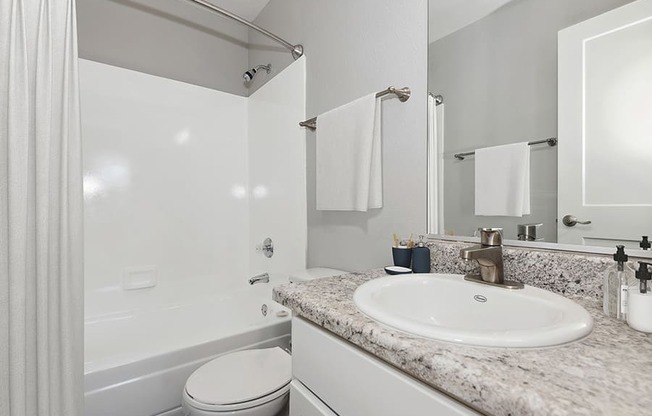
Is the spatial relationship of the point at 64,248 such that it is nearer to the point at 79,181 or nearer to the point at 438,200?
the point at 79,181

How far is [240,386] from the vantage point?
43.3 inches

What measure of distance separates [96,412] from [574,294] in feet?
5.20

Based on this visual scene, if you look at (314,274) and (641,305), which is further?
(314,274)

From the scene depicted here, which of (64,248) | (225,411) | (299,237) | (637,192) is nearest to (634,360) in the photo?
(637,192)

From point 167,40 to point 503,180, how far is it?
223 centimetres

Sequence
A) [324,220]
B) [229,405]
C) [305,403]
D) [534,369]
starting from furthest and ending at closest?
[324,220] < [229,405] < [305,403] < [534,369]

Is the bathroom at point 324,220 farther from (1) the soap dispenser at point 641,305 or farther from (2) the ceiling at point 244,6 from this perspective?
(2) the ceiling at point 244,6

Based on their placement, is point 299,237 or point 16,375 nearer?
point 16,375

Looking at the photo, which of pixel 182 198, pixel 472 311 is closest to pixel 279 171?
pixel 182 198

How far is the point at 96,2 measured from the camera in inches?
71.4

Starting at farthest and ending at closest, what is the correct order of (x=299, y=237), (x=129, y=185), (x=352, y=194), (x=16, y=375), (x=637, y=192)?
(x=129, y=185)
(x=299, y=237)
(x=352, y=194)
(x=16, y=375)
(x=637, y=192)

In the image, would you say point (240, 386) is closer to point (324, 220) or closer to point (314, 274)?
point (314, 274)

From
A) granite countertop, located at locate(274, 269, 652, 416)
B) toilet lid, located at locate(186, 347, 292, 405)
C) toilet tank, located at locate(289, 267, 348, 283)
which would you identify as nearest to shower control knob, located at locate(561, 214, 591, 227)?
granite countertop, located at locate(274, 269, 652, 416)

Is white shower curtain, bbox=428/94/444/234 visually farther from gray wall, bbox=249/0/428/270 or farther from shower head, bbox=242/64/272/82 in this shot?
shower head, bbox=242/64/272/82
